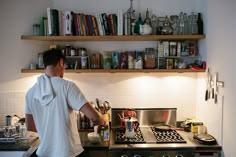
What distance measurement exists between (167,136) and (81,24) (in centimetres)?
146

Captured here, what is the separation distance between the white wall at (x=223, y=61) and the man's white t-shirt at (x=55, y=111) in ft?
3.88

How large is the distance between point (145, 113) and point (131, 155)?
0.74m

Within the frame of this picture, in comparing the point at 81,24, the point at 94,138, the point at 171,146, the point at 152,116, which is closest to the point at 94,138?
the point at 94,138

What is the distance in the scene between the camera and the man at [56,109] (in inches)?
84.8

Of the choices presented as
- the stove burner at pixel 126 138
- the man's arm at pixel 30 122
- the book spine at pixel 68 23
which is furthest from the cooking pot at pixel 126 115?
the book spine at pixel 68 23

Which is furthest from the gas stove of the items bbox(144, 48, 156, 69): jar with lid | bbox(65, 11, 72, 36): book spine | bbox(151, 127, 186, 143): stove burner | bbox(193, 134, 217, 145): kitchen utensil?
bbox(65, 11, 72, 36): book spine

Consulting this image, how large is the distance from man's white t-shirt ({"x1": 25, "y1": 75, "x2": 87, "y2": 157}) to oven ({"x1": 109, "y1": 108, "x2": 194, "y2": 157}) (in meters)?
0.46

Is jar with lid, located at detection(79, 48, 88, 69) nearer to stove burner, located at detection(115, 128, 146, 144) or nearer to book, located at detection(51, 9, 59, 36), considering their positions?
book, located at detection(51, 9, 59, 36)

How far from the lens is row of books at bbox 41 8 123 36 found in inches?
109

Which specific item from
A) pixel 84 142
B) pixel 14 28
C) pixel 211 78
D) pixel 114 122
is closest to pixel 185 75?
pixel 211 78

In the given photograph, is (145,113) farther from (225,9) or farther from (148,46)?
(225,9)

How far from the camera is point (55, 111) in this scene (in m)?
2.16

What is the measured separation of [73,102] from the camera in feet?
7.05

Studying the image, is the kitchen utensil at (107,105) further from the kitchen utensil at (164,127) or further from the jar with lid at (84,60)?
the kitchen utensil at (164,127)
